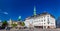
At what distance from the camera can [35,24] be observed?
35.2 feet

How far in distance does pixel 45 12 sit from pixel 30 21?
1.37 meters

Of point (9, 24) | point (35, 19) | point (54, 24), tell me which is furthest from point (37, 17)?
A: point (9, 24)

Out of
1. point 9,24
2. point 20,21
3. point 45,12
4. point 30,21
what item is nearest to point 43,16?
point 45,12

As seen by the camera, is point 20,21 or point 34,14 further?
point 20,21

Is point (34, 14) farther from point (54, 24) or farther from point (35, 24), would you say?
point (54, 24)

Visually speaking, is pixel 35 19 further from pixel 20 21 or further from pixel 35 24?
pixel 20 21

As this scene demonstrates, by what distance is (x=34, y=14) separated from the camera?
1050cm

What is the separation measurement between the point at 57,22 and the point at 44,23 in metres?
1.27

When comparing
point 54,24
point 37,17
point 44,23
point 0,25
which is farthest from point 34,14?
point 0,25

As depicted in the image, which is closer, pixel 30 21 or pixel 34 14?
pixel 34 14

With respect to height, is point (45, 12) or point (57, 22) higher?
point (45, 12)

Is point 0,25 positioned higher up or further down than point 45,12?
further down

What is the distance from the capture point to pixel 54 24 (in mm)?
10906

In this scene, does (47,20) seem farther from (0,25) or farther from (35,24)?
(0,25)
